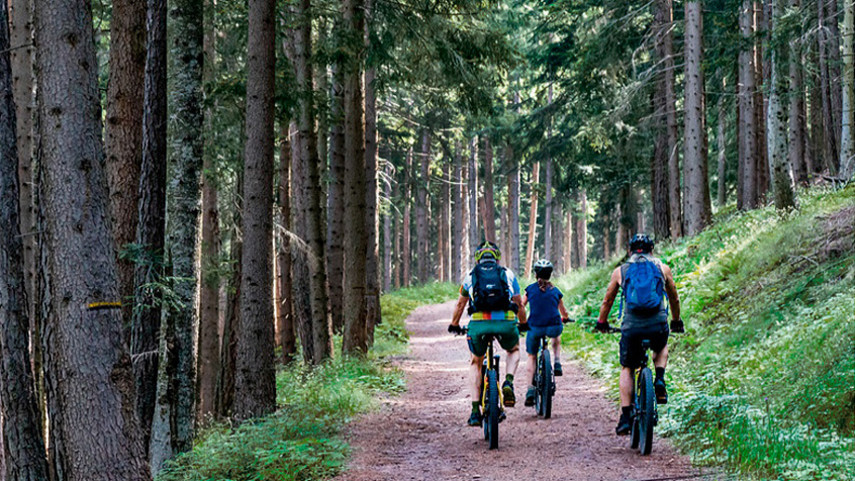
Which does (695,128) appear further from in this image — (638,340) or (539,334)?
(638,340)

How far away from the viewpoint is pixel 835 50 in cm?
1867

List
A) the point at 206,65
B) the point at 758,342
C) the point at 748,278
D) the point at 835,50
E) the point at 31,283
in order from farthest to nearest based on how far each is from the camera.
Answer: the point at 835,50, the point at 206,65, the point at 748,278, the point at 31,283, the point at 758,342

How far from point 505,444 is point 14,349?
5.76 m

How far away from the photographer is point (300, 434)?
8.70 meters

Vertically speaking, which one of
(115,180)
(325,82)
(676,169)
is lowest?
(115,180)

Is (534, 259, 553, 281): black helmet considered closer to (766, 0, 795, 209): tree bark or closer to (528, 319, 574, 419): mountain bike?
(528, 319, 574, 419): mountain bike

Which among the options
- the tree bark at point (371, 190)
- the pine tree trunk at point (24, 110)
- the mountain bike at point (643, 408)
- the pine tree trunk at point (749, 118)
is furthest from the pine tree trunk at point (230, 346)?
the pine tree trunk at point (749, 118)

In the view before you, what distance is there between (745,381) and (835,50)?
43.7 ft

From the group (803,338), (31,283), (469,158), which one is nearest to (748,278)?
(803,338)

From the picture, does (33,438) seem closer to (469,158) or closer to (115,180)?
(115,180)

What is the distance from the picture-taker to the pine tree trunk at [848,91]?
14.4 metres

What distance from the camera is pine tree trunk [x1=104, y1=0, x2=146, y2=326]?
8.84m

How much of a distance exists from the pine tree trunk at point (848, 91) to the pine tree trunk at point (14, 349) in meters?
14.1

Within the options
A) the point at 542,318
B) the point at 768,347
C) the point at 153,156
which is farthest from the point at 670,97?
the point at 153,156
